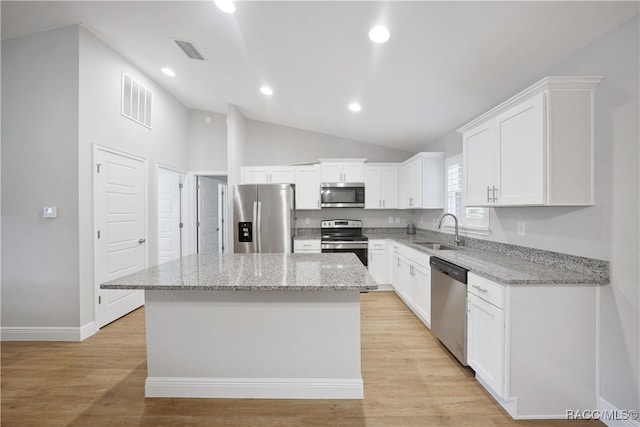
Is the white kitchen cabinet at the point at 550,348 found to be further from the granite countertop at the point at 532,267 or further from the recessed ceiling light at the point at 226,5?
the recessed ceiling light at the point at 226,5

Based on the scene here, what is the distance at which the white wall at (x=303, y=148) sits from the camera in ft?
17.5

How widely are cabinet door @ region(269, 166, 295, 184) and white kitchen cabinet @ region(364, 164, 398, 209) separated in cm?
132

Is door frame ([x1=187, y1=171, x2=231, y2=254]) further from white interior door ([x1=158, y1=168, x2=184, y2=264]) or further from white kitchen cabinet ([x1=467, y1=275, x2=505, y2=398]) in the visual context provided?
white kitchen cabinet ([x1=467, y1=275, x2=505, y2=398])

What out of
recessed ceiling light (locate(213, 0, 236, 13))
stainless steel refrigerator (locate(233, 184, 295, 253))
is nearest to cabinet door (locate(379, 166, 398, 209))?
stainless steel refrigerator (locate(233, 184, 295, 253))

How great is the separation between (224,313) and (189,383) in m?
0.58

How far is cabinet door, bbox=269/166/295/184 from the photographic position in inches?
196

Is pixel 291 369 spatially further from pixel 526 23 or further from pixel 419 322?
pixel 526 23

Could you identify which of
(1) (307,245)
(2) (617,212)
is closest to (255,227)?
(1) (307,245)

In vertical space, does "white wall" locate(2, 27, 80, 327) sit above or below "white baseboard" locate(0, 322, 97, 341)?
above

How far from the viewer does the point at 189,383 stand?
206cm

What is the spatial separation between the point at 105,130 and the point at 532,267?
15.2ft

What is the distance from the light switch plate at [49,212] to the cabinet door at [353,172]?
382cm

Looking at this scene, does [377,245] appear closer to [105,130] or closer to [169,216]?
[169,216]

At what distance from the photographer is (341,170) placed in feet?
16.2
